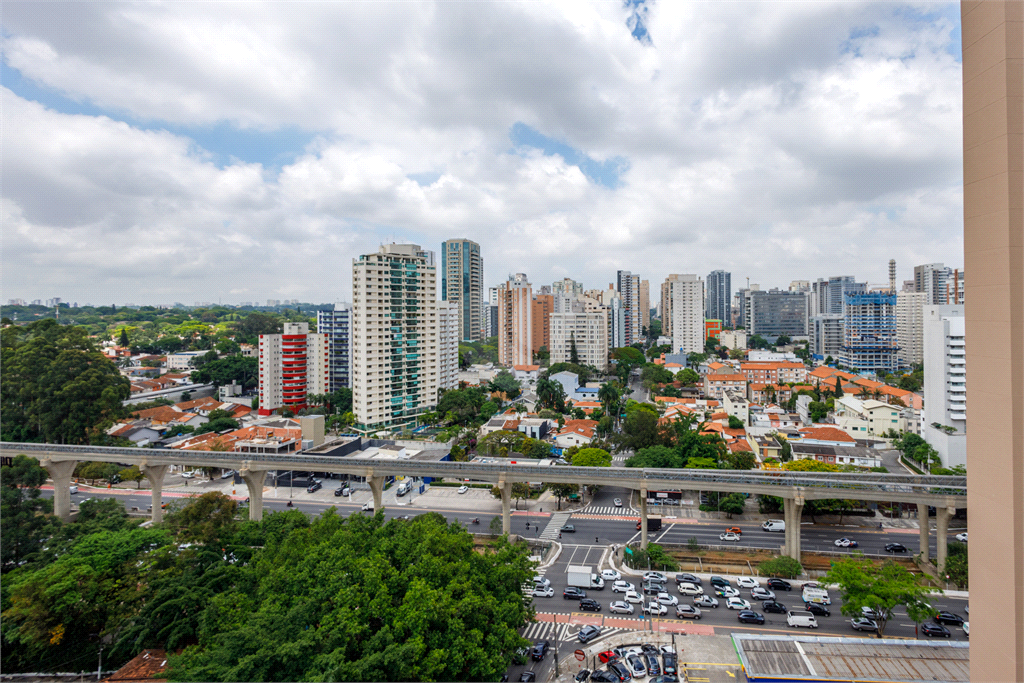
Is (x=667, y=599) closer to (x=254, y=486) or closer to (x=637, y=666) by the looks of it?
(x=637, y=666)

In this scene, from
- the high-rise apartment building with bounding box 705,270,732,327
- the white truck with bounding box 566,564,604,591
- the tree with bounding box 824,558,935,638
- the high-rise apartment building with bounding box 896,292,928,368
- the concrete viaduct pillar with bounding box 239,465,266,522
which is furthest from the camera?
the high-rise apartment building with bounding box 705,270,732,327

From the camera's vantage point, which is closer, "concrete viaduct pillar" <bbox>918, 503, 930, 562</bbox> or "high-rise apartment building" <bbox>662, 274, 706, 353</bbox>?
"concrete viaduct pillar" <bbox>918, 503, 930, 562</bbox>

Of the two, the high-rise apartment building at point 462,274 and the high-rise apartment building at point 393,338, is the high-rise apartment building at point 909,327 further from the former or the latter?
the high-rise apartment building at point 462,274

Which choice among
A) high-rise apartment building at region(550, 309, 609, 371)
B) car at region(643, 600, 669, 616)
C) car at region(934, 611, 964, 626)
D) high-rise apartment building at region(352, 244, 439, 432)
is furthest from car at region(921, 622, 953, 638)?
high-rise apartment building at region(550, 309, 609, 371)

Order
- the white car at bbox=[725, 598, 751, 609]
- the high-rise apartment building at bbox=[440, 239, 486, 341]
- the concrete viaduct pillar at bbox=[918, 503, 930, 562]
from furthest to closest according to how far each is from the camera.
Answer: the high-rise apartment building at bbox=[440, 239, 486, 341], the concrete viaduct pillar at bbox=[918, 503, 930, 562], the white car at bbox=[725, 598, 751, 609]

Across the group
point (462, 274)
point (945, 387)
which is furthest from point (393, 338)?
point (462, 274)

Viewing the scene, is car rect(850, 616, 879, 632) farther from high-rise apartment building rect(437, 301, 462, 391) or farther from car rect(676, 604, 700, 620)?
high-rise apartment building rect(437, 301, 462, 391)
